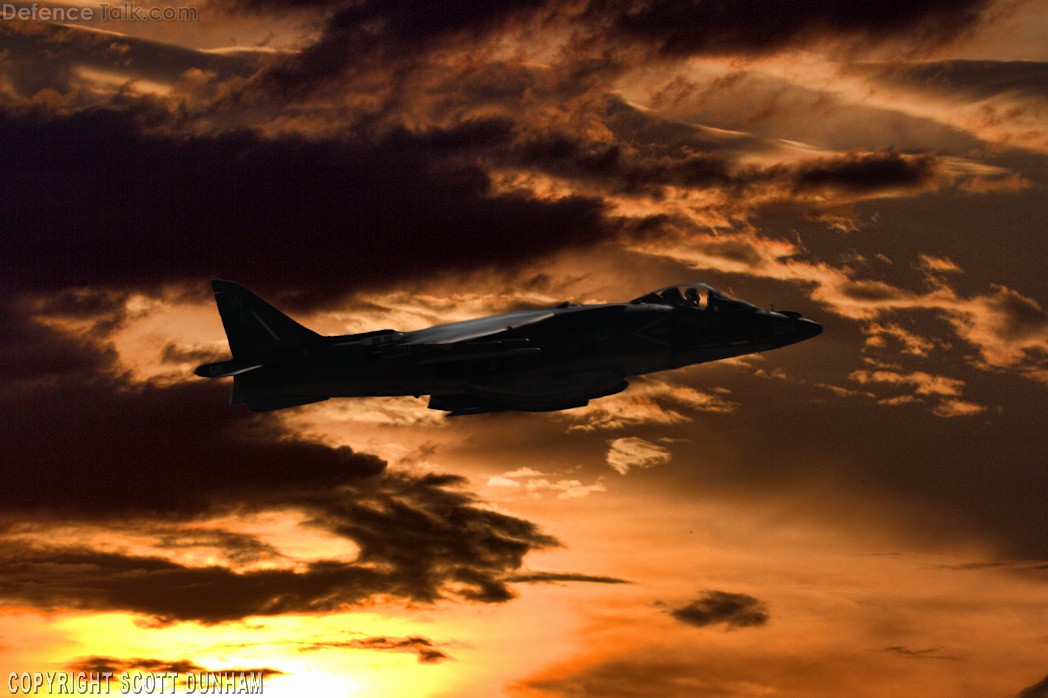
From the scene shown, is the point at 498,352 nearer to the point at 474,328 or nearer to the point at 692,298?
the point at 474,328

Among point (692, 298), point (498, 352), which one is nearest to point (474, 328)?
point (498, 352)

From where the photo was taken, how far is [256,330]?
39969 mm

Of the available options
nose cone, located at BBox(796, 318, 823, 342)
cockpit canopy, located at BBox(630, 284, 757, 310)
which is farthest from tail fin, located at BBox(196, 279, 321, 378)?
nose cone, located at BBox(796, 318, 823, 342)

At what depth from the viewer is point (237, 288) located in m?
40.8

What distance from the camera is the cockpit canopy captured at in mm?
39812

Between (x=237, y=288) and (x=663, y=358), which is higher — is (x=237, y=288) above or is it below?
above

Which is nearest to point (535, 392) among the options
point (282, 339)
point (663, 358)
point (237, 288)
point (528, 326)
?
point (528, 326)

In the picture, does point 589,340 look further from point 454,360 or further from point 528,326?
point 454,360

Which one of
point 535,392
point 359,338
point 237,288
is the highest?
point 237,288

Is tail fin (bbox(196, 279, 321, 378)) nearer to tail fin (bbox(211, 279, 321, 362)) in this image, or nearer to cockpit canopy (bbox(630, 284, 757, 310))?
tail fin (bbox(211, 279, 321, 362))

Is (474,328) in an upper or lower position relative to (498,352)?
upper

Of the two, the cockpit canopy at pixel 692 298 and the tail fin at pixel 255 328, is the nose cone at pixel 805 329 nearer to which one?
the cockpit canopy at pixel 692 298

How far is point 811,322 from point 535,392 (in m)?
11.7

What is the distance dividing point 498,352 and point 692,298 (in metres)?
8.12
